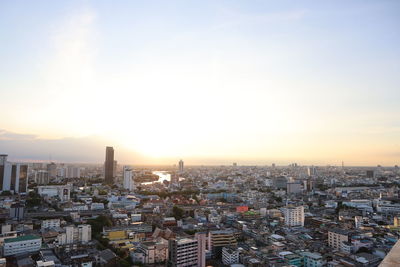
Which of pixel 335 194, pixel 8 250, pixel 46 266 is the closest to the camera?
pixel 46 266

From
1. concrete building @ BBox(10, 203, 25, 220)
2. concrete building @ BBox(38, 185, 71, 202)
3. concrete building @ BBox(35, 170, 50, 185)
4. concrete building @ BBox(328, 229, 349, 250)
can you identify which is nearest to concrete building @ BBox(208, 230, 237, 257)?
concrete building @ BBox(328, 229, 349, 250)

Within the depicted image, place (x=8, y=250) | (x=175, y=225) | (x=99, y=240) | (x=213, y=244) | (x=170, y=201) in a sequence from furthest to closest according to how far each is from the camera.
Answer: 1. (x=170, y=201)
2. (x=175, y=225)
3. (x=99, y=240)
4. (x=213, y=244)
5. (x=8, y=250)

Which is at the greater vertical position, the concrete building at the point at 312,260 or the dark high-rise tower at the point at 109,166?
the dark high-rise tower at the point at 109,166

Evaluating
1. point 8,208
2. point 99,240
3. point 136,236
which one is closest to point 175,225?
point 136,236

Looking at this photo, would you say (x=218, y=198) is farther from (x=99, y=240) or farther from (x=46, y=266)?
(x=46, y=266)

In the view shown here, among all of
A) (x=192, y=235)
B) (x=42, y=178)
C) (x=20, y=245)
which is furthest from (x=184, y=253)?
(x=42, y=178)

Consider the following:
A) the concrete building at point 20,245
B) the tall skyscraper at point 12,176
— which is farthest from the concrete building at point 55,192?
the concrete building at point 20,245

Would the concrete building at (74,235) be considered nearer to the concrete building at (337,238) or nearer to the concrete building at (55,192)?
the concrete building at (337,238)
